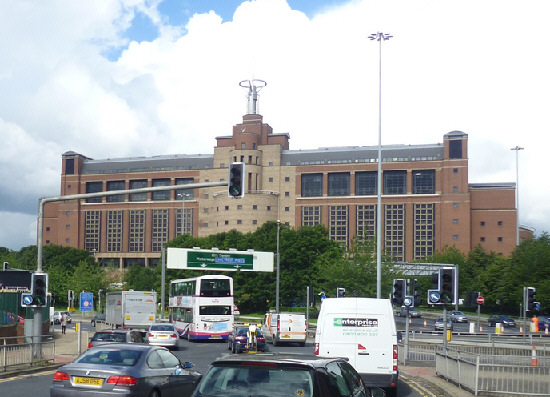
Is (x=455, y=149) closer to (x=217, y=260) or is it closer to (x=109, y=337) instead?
(x=217, y=260)

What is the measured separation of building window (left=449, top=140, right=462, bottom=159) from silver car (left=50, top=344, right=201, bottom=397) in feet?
369

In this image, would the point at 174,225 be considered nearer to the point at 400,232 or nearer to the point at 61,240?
the point at 61,240

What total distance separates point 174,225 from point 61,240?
24.0 m

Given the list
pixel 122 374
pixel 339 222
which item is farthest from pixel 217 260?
pixel 339 222

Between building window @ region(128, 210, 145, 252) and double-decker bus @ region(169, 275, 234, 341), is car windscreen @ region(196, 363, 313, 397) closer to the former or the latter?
double-decker bus @ region(169, 275, 234, 341)

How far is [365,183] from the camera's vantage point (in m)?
128

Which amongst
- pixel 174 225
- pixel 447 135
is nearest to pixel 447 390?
pixel 447 135

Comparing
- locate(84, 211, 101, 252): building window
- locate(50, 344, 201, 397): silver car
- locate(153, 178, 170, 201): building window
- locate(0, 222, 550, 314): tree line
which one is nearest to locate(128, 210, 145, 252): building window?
locate(153, 178, 170, 201): building window

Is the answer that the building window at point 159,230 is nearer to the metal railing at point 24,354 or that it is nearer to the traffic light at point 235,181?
the metal railing at point 24,354

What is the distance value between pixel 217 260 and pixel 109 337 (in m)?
44.8

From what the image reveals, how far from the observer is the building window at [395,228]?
409ft

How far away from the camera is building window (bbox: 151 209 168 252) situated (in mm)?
137250

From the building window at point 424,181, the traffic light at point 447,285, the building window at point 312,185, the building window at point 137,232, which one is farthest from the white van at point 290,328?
the building window at point 137,232

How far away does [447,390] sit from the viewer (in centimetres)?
1903
